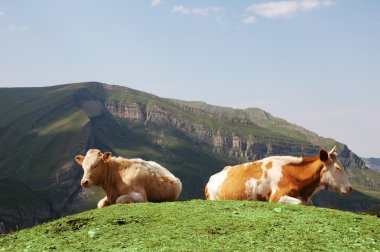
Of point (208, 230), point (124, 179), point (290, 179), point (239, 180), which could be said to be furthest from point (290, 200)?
point (124, 179)

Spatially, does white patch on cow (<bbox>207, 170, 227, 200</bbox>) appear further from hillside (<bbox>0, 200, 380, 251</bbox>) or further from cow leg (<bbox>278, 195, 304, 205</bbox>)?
hillside (<bbox>0, 200, 380, 251</bbox>)

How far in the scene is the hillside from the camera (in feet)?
36.6

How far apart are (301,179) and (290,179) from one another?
1.61ft

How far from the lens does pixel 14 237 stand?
13.5 m

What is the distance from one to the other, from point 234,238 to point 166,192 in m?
8.65

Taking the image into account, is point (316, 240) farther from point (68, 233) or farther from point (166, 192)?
point (166, 192)

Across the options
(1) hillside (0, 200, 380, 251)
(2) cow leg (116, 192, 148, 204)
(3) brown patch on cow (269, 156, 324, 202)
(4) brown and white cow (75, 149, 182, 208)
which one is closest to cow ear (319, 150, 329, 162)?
(3) brown patch on cow (269, 156, 324, 202)

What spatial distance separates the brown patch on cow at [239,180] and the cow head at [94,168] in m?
5.31

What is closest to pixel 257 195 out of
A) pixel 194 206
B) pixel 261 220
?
pixel 194 206

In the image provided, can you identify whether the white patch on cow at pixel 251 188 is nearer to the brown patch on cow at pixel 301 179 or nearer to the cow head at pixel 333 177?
the brown patch on cow at pixel 301 179

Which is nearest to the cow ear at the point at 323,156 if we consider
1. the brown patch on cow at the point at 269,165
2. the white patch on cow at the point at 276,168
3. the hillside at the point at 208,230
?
the white patch on cow at the point at 276,168

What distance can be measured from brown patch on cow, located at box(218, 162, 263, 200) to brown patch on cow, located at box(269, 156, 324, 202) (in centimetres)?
105

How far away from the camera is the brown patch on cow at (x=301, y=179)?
1752 cm

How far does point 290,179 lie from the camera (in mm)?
17766
